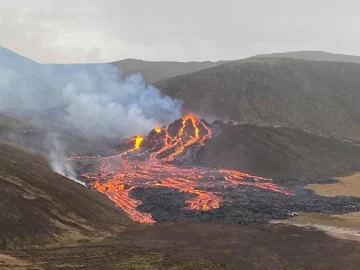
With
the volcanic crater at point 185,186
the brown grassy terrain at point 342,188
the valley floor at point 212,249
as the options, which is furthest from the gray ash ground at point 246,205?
the valley floor at point 212,249

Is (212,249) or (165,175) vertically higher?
(165,175)

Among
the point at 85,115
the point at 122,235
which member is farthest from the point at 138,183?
the point at 85,115

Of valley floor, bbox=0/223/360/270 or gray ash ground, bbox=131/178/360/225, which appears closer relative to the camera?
valley floor, bbox=0/223/360/270

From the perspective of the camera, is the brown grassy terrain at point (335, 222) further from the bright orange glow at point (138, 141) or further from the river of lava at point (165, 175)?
the bright orange glow at point (138, 141)

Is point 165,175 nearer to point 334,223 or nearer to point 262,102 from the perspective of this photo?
point 334,223

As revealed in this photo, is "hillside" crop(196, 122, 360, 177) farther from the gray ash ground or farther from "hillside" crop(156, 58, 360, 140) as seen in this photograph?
"hillside" crop(156, 58, 360, 140)

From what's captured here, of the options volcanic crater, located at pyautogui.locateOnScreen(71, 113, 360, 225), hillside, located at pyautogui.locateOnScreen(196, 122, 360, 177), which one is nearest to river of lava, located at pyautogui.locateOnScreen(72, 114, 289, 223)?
volcanic crater, located at pyautogui.locateOnScreen(71, 113, 360, 225)

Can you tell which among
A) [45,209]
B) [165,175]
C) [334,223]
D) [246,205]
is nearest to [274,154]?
[165,175]
